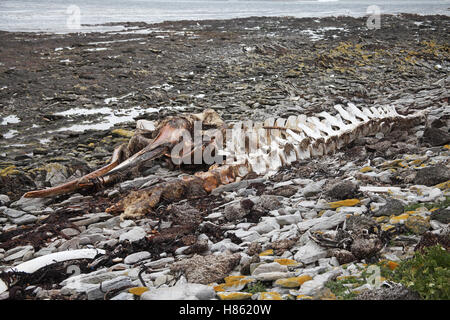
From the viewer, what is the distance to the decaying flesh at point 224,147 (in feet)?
15.2

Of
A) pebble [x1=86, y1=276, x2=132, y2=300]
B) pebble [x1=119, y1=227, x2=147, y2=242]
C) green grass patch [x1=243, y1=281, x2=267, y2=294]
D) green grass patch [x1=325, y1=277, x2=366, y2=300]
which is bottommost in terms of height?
pebble [x1=119, y1=227, x2=147, y2=242]

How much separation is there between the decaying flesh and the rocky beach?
0.51ft

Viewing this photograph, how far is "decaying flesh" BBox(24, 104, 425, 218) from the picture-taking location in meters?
4.64

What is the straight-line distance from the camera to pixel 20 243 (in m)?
3.73

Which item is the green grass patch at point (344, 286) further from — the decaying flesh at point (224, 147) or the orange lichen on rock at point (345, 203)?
the decaying flesh at point (224, 147)

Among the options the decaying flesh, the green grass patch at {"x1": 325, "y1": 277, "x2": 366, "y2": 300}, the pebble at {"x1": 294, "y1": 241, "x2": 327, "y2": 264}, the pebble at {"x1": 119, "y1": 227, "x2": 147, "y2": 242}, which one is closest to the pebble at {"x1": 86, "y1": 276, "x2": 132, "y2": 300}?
the pebble at {"x1": 119, "y1": 227, "x2": 147, "y2": 242}

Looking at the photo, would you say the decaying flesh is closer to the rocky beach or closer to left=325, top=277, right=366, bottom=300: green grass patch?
the rocky beach

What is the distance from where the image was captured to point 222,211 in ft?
13.5

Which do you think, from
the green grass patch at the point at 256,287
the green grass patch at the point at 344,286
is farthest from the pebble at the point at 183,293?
the green grass patch at the point at 344,286

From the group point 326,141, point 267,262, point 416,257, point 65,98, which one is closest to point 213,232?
point 267,262

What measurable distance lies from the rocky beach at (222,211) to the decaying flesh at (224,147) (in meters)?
0.16

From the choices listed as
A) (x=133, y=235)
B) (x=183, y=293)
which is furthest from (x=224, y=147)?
(x=183, y=293)
